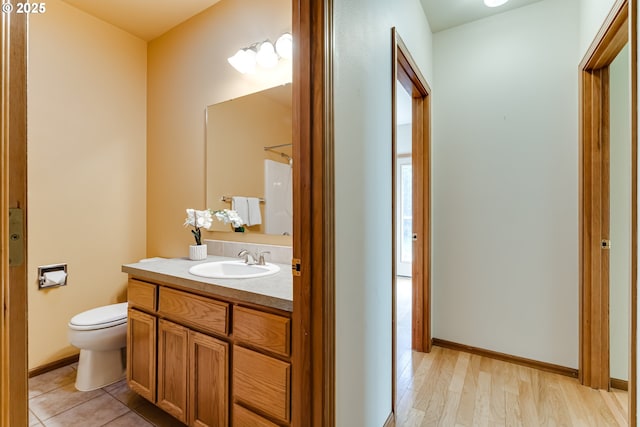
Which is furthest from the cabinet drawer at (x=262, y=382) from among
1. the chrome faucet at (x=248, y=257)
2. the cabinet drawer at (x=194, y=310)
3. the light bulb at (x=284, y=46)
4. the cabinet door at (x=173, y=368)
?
the light bulb at (x=284, y=46)

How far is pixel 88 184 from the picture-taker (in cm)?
241

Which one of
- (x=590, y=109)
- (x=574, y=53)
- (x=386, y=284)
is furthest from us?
(x=574, y=53)

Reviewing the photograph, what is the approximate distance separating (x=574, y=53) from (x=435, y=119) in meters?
0.93

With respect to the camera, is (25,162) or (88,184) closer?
(25,162)

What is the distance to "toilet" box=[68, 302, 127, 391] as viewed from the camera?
189 centimetres

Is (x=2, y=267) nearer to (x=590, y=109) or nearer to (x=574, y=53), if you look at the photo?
(x=590, y=109)

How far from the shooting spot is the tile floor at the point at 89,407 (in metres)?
1.68

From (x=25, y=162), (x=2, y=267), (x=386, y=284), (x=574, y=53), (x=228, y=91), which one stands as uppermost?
(x=574, y=53)

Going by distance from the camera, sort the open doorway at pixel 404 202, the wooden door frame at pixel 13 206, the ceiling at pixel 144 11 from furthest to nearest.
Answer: the open doorway at pixel 404 202, the ceiling at pixel 144 11, the wooden door frame at pixel 13 206

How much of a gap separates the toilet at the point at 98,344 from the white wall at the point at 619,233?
311 centimetres

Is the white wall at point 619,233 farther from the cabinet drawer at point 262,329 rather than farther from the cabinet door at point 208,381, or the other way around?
the cabinet door at point 208,381

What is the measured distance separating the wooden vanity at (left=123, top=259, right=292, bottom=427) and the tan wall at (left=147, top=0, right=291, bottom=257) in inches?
28.9

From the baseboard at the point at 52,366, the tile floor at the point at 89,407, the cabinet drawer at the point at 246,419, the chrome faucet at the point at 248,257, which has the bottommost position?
Answer: the tile floor at the point at 89,407

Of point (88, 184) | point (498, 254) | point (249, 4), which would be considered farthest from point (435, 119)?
point (88, 184)
